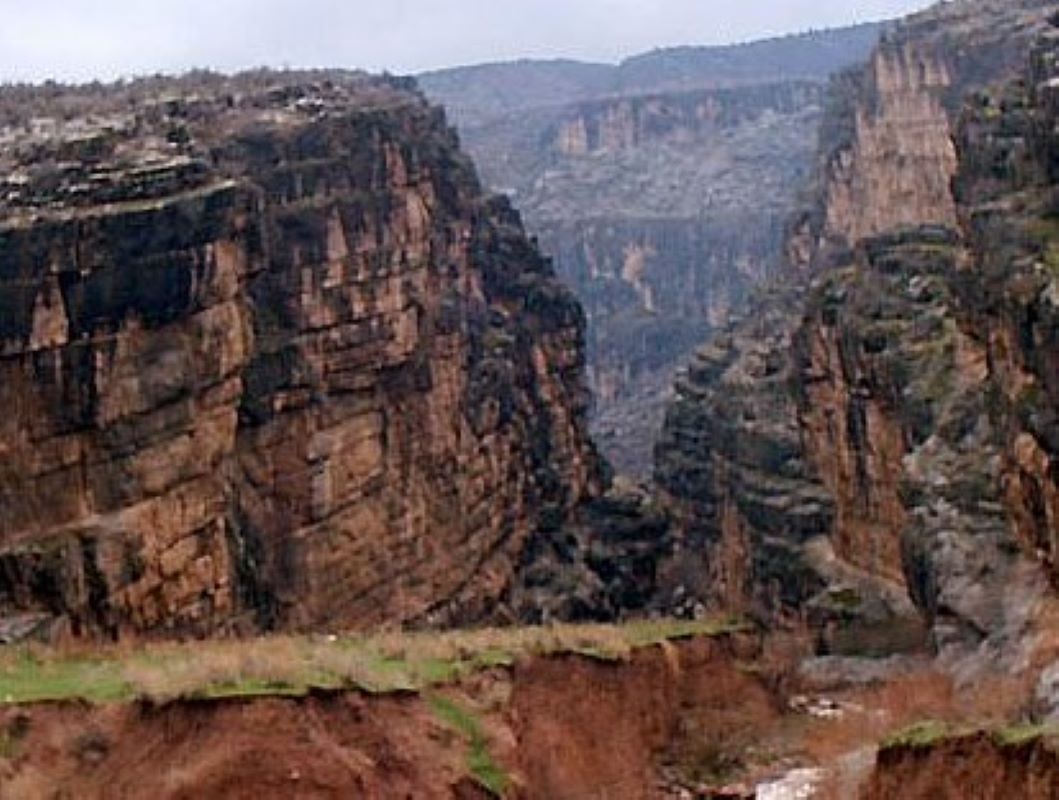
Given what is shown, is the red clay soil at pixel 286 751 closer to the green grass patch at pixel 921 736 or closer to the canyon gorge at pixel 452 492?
the canyon gorge at pixel 452 492

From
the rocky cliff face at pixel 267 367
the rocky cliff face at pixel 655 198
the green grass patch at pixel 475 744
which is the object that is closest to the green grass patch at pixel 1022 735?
the green grass patch at pixel 475 744

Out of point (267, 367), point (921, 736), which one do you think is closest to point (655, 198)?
point (267, 367)

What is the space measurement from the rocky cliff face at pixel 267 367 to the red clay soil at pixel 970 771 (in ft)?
61.6

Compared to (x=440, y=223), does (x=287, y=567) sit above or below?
below

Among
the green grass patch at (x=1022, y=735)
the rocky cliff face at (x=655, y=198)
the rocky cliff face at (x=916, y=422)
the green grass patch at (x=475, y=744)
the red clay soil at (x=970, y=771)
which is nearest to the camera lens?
the red clay soil at (x=970, y=771)

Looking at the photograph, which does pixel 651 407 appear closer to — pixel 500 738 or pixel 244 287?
pixel 244 287

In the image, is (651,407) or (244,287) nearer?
(244,287)

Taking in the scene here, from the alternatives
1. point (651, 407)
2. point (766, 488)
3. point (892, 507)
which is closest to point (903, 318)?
point (892, 507)

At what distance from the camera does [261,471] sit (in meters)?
43.9

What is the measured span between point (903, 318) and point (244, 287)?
14407 mm

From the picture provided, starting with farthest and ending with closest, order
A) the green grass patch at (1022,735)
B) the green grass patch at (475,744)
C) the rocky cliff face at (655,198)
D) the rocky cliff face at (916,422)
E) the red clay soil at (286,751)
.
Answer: the rocky cliff face at (655,198), the rocky cliff face at (916,422), the green grass patch at (475,744), the red clay soil at (286,751), the green grass patch at (1022,735)

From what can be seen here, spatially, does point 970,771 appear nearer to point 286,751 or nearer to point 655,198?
point 286,751

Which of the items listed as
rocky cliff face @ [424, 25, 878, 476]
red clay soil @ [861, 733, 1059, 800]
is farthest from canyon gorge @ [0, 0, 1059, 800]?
rocky cliff face @ [424, 25, 878, 476]

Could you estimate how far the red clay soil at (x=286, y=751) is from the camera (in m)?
17.1
